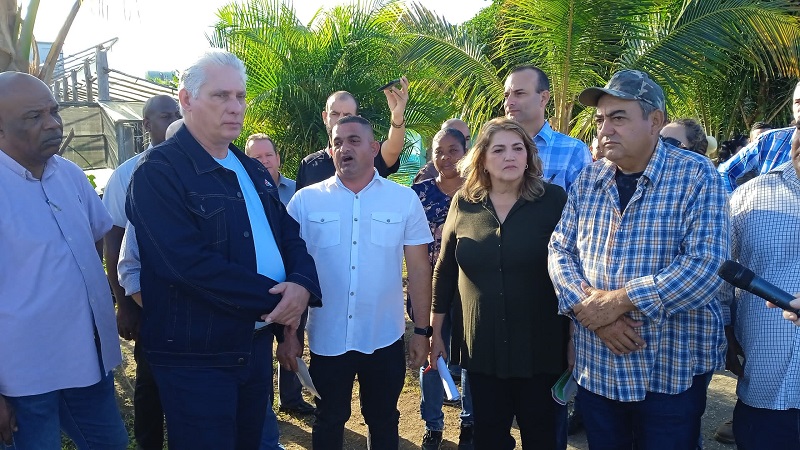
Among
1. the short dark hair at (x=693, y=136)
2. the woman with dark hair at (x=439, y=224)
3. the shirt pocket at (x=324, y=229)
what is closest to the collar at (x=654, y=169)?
the shirt pocket at (x=324, y=229)

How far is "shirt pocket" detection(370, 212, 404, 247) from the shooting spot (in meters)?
3.36

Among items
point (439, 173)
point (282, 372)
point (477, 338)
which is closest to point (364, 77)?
point (439, 173)

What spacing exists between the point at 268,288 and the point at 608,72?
6903 millimetres

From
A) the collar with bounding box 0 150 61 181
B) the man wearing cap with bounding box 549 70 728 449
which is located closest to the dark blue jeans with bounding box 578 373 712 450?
the man wearing cap with bounding box 549 70 728 449

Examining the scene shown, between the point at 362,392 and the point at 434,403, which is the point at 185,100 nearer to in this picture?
the point at 362,392

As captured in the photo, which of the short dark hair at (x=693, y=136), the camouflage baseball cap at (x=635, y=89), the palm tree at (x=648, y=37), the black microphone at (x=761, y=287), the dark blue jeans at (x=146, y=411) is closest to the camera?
the black microphone at (x=761, y=287)

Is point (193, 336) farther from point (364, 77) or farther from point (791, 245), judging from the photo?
point (364, 77)

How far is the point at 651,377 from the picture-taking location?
2633mm

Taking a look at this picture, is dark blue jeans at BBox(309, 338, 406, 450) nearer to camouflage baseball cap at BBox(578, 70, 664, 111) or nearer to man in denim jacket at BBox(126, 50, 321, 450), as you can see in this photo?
man in denim jacket at BBox(126, 50, 321, 450)

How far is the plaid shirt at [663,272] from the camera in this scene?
252 centimetres

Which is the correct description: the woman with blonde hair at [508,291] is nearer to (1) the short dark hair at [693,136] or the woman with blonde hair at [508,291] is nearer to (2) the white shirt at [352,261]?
(2) the white shirt at [352,261]

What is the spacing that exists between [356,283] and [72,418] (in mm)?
1472

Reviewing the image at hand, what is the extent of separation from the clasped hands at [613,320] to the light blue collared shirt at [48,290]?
7.25ft

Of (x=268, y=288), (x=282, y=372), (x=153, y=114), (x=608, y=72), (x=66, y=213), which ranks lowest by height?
(x=282, y=372)
